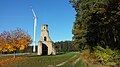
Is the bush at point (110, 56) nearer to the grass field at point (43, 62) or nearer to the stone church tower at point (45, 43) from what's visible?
the grass field at point (43, 62)

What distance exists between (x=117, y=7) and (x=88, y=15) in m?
3.08

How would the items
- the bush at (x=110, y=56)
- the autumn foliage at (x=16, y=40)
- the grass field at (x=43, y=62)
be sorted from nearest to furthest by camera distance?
the bush at (x=110, y=56) < the grass field at (x=43, y=62) < the autumn foliage at (x=16, y=40)

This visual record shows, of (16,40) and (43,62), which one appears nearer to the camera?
(43,62)

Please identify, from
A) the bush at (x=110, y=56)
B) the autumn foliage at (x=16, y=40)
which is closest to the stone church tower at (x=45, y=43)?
the autumn foliage at (x=16, y=40)

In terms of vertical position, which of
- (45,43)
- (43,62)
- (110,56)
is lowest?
(43,62)

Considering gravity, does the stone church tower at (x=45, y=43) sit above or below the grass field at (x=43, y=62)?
above

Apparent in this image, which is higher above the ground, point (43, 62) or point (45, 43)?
point (45, 43)

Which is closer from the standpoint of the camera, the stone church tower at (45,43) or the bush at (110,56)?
the bush at (110,56)

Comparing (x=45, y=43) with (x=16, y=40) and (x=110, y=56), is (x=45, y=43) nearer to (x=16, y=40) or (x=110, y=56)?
(x=16, y=40)

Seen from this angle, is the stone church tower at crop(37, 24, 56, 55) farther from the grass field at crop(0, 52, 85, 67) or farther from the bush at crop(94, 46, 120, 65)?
the bush at crop(94, 46, 120, 65)

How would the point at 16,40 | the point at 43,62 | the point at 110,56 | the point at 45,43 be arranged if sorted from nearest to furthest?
the point at 110,56, the point at 43,62, the point at 16,40, the point at 45,43

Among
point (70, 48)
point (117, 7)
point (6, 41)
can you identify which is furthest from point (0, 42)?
point (70, 48)

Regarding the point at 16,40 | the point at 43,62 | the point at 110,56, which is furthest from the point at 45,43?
the point at 110,56

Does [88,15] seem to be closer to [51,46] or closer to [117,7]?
[117,7]
